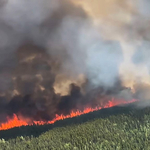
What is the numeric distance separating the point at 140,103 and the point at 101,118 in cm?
3679

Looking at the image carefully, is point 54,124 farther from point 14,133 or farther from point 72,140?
point 72,140

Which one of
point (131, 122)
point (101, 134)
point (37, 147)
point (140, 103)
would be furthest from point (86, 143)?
point (140, 103)

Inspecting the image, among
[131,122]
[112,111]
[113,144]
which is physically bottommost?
[113,144]

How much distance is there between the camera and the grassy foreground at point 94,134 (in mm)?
120938

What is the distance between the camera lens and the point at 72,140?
143 metres

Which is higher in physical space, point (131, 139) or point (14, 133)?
point (14, 133)

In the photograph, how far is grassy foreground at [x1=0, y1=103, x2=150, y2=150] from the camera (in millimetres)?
120938

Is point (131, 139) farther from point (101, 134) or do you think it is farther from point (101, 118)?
point (101, 118)

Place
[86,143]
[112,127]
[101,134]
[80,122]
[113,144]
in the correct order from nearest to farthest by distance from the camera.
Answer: [113,144]
[86,143]
[101,134]
[112,127]
[80,122]

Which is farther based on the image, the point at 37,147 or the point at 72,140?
the point at 72,140

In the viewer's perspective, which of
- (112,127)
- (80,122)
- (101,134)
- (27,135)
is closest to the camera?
(101,134)

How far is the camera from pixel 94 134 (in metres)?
144

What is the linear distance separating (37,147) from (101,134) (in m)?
35.7

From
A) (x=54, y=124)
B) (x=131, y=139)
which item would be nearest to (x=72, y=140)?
(x=131, y=139)
